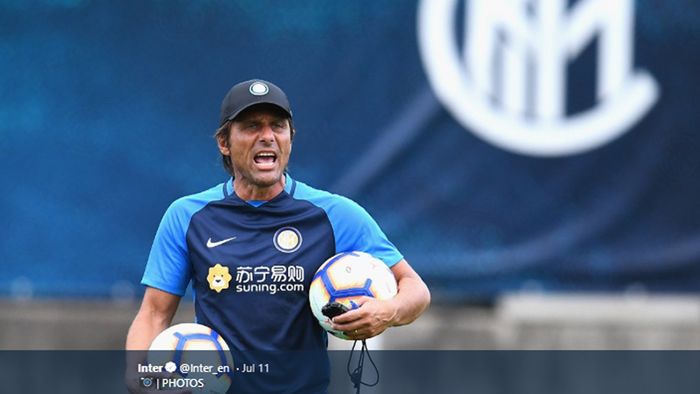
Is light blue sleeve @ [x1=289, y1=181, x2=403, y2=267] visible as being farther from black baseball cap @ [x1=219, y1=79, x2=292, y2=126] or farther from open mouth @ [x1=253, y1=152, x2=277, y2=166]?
black baseball cap @ [x1=219, y1=79, x2=292, y2=126]

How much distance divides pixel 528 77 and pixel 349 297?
3736 millimetres

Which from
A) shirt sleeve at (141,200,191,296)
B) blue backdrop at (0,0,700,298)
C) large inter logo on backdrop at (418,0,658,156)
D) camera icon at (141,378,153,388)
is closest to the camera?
camera icon at (141,378,153,388)

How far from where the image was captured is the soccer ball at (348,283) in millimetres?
4590

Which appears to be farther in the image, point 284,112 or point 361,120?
point 361,120

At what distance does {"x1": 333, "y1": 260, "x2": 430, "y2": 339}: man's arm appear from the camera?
14.9 ft

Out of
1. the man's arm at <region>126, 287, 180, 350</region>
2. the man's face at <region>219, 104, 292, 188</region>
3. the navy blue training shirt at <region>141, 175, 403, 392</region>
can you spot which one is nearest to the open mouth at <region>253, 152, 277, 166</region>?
the man's face at <region>219, 104, 292, 188</region>

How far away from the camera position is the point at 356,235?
4.97m

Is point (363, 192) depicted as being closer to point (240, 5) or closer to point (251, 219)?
point (240, 5)

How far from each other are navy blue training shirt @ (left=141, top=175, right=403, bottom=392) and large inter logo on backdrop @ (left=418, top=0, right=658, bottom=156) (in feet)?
10.3

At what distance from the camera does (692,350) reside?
801 cm

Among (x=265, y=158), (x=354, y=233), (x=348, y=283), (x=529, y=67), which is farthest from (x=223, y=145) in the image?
(x=529, y=67)

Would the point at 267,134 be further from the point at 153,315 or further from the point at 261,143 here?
the point at 153,315

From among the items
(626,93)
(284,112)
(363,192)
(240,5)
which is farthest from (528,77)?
(284,112)

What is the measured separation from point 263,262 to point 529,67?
3.60 m
